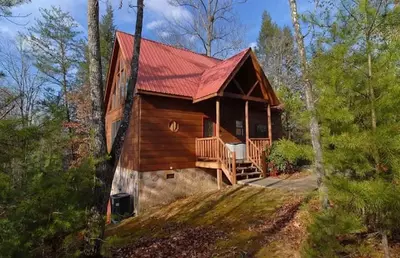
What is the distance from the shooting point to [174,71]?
12500 mm

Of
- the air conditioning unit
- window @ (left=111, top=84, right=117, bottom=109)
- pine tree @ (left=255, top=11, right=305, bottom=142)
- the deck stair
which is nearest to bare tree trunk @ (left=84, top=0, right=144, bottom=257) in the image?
A: the air conditioning unit

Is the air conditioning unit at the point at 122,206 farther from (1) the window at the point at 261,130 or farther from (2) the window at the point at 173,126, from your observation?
(1) the window at the point at 261,130

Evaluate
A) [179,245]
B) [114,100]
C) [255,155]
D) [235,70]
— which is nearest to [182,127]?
[235,70]

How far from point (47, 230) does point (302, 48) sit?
6.12 m

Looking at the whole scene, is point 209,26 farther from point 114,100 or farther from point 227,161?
point 227,161

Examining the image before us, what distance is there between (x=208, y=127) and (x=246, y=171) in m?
2.73

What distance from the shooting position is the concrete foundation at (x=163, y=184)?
1020cm

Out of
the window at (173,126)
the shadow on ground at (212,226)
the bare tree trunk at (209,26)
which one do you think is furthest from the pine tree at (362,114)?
the bare tree trunk at (209,26)

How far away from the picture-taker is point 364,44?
3.45 meters

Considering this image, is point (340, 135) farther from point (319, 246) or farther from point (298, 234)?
point (298, 234)

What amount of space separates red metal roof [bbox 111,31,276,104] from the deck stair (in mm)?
3350

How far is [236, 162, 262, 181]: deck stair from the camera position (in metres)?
10.7

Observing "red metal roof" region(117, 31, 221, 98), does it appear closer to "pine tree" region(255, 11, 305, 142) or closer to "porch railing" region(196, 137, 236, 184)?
"porch railing" region(196, 137, 236, 184)

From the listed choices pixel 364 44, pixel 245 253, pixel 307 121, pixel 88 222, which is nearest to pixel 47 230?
pixel 88 222
